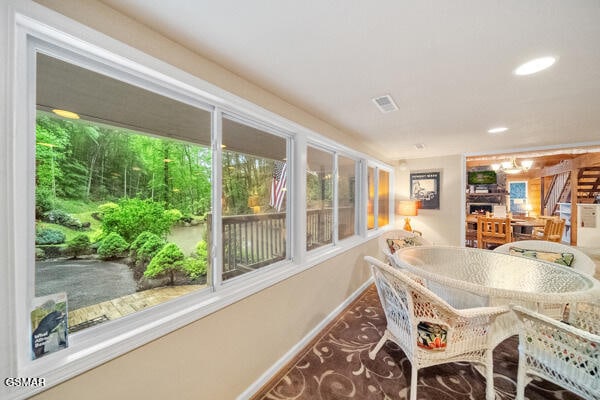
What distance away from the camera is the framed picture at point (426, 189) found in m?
4.59

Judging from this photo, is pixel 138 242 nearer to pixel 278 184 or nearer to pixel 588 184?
pixel 278 184

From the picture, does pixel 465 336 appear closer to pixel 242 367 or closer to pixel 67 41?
pixel 242 367

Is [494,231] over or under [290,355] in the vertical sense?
over

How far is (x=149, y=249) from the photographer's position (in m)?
1.41

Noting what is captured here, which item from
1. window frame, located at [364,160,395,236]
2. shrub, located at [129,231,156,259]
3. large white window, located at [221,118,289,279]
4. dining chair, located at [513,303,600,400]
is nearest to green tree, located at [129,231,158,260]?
shrub, located at [129,231,156,259]

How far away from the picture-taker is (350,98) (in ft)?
6.41

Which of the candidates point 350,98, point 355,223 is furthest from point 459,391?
point 350,98

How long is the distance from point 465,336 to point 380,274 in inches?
26.3

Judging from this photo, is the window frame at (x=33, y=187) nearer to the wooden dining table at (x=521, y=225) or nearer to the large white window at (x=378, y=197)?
the large white window at (x=378, y=197)

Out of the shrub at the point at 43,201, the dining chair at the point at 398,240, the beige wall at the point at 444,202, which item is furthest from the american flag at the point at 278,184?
the beige wall at the point at 444,202

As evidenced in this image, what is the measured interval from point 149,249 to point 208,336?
0.66 metres

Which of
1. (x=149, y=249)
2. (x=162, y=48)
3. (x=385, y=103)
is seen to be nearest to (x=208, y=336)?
(x=149, y=249)

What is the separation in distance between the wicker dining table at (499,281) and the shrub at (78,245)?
228 cm

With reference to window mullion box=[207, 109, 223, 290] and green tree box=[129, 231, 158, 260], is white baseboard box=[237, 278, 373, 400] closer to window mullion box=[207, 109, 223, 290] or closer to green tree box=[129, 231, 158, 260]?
window mullion box=[207, 109, 223, 290]
